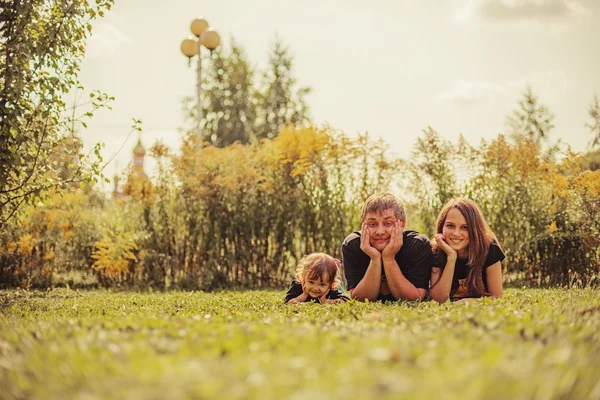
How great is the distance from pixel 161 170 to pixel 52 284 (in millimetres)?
2796

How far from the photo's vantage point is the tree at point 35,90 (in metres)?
6.07

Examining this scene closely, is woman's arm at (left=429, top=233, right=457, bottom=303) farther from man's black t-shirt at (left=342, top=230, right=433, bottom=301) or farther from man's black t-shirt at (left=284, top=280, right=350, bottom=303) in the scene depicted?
man's black t-shirt at (left=284, top=280, right=350, bottom=303)

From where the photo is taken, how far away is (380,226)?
4.80 m

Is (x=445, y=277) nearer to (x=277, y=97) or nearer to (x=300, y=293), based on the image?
(x=300, y=293)

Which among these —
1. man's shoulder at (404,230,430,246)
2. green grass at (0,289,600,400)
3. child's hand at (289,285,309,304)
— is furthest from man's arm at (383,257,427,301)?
green grass at (0,289,600,400)

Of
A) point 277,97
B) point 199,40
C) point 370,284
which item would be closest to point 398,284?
point 370,284

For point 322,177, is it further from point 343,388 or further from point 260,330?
point 343,388

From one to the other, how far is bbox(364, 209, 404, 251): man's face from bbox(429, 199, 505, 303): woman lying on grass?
457 mm

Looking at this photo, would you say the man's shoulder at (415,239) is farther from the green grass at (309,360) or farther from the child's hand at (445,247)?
the green grass at (309,360)

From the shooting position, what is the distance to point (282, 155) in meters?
9.77

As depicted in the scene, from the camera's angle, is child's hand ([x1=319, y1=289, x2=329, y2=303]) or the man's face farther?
child's hand ([x1=319, y1=289, x2=329, y2=303])

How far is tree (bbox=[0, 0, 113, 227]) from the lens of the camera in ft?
19.9

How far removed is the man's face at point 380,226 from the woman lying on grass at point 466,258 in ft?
1.50

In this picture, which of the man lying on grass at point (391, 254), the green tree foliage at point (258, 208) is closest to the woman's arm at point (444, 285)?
the man lying on grass at point (391, 254)
